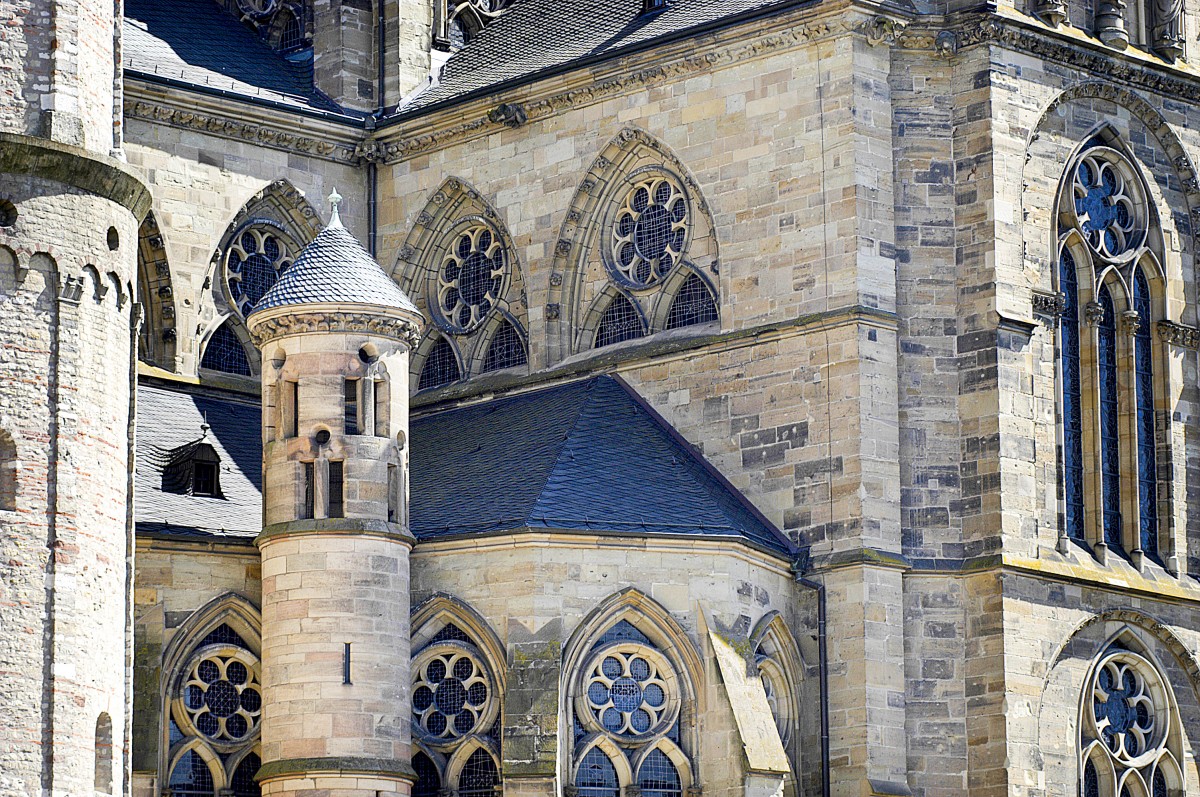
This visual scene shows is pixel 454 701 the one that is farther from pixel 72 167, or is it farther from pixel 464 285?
pixel 464 285

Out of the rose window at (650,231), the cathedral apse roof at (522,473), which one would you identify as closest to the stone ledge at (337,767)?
the cathedral apse roof at (522,473)

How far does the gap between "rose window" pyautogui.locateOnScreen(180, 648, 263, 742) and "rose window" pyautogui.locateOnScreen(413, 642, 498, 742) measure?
2.15 meters

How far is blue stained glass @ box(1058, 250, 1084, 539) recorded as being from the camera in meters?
48.3

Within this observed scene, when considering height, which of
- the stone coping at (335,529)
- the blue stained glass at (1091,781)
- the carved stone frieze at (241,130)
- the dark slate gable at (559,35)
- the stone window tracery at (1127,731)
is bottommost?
the blue stained glass at (1091,781)

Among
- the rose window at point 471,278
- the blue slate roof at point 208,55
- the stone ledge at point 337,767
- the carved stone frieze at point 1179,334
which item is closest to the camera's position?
the stone ledge at point 337,767

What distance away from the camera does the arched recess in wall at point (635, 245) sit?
4906 cm

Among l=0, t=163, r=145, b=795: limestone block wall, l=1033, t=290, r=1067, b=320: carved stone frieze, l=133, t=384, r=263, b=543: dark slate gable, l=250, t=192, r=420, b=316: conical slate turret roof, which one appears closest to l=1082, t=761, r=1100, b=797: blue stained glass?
l=1033, t=290, r=1067, b=320: carved stone frieze

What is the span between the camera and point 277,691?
43.4 metres

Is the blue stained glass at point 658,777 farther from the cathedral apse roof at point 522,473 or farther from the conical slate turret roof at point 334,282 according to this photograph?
the conical slate turret roof at point 334,282

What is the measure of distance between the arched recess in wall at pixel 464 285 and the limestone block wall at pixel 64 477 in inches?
484

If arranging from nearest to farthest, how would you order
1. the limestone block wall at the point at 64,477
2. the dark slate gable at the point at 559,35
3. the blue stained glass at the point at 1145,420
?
the limestone block wall at the point at 64,477 → the blue stained glass at the point at 1145,420 → the dark slate gable at the point at 559,35

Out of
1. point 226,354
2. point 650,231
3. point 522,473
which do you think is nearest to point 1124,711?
point 522,473

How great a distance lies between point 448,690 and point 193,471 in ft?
16.2

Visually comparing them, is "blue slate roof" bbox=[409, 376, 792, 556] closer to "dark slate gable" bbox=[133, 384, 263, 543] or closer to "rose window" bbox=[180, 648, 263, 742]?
"dark slate gable" bbox=[133, 384, 263, 543]
